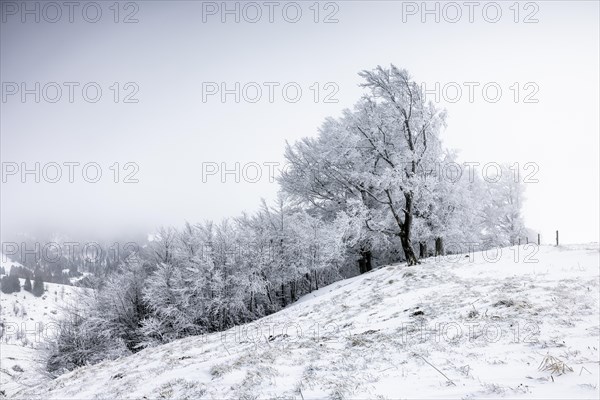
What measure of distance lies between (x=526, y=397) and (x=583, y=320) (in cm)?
369

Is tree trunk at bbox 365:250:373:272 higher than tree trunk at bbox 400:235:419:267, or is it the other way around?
tree trunk at bbox 400:235:419:267

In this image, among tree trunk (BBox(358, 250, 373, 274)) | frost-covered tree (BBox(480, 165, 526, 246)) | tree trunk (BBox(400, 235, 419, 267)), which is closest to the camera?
tree trunk (BBox(400, 235, 419, 267))

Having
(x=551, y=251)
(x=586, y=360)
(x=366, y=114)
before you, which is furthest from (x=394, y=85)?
(x=586, y=360)

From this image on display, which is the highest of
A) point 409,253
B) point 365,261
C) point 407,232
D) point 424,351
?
point 407,232

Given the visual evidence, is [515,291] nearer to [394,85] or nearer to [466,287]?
[466,287]

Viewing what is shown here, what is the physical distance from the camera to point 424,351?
599 cm

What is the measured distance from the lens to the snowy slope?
471cm

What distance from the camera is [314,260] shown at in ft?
74.4

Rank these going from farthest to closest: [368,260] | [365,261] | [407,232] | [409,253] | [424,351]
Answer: [365,261]
[368,260]
[407,232]
[409,253]
[424,351]

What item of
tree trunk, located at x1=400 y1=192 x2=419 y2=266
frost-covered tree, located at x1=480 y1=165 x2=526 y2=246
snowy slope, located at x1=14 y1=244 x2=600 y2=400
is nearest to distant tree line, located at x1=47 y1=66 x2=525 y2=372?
tree trunk, located at x1=400 y1=192 x2=419 y2=266

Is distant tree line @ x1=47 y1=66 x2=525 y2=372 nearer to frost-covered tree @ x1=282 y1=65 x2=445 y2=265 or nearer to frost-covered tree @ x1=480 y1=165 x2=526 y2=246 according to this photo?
frost-covered tree @ x1=282 y1=65 x2=445 y2=265

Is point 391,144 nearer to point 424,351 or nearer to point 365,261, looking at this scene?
point 365,261

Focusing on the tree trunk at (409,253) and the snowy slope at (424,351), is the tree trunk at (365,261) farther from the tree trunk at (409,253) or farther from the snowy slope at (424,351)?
the snowy slope at (424,351)

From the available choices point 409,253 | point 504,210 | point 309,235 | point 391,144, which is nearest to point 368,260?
point 309,235
